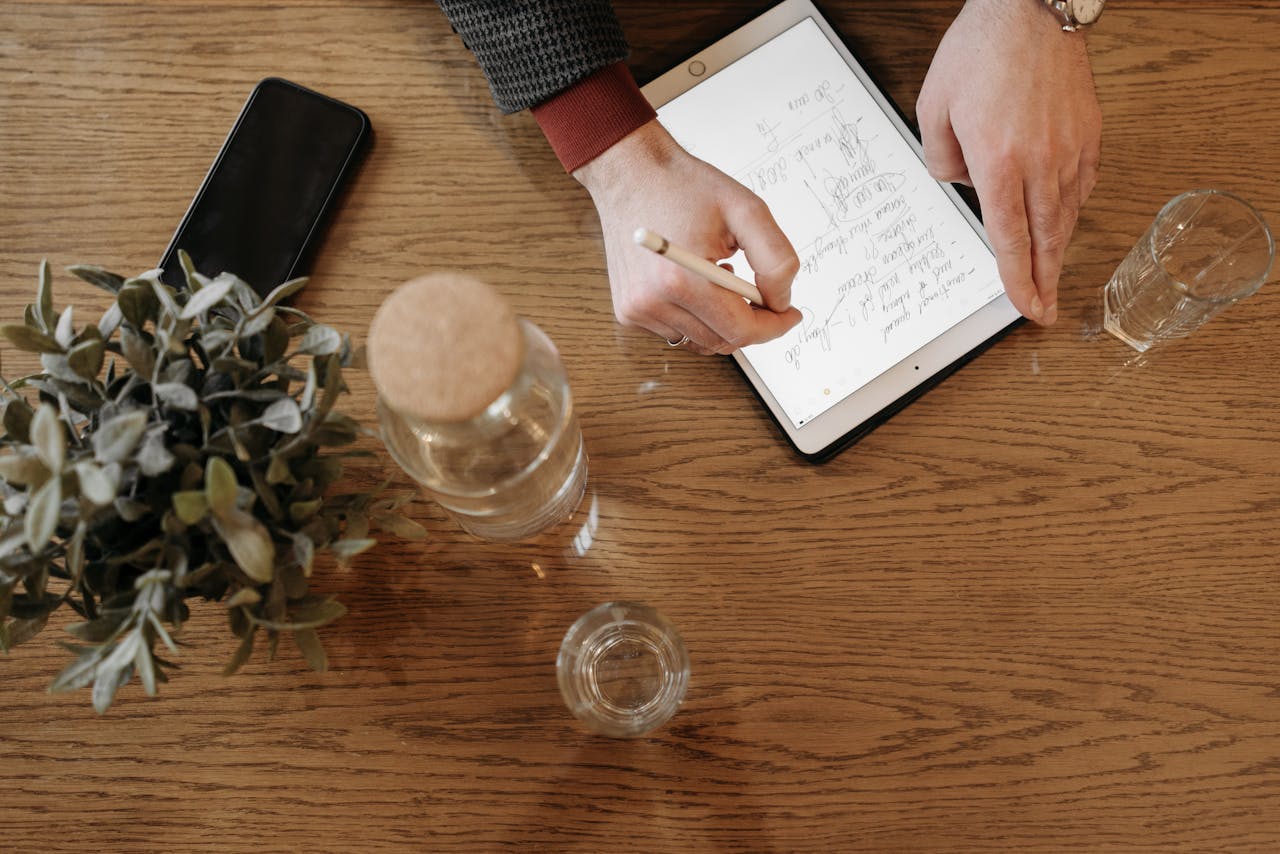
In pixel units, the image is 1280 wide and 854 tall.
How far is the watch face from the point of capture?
737 mm

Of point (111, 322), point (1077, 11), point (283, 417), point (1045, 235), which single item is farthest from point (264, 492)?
point (1077, 11)

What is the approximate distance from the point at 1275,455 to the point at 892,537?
34cm

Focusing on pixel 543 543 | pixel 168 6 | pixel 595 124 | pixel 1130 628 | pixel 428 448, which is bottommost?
pixel 1130 628

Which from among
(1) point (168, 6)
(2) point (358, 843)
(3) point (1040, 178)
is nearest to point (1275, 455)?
(3) point (1040, 178)

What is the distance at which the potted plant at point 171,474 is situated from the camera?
46 cm

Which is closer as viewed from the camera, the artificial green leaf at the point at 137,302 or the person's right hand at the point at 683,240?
the artificial green leaf at the point at 137,302

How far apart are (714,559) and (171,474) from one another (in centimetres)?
41

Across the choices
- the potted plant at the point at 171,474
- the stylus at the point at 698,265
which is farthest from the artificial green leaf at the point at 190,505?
the stylus at the point at 698,265

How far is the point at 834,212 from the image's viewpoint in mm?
771

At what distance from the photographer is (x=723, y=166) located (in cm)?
78

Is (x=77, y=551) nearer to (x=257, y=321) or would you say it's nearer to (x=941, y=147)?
(x=257, y=321)

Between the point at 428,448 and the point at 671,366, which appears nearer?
the point at 428,448

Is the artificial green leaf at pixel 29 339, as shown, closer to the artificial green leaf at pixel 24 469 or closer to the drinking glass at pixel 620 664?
the artificial green leaf at pixel 24 469

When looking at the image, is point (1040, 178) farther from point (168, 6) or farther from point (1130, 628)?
point (168, 6)
